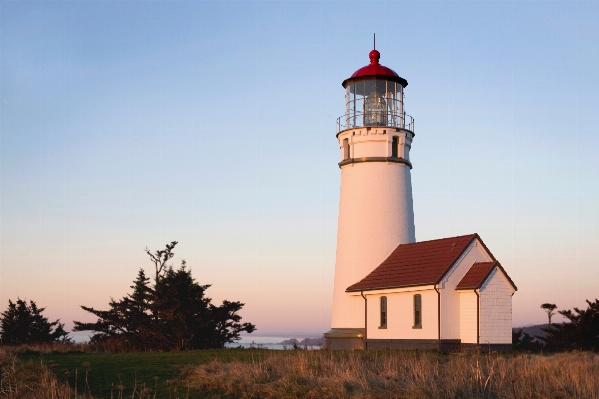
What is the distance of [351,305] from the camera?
3184 cm

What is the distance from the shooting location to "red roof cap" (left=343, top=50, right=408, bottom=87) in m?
32.6

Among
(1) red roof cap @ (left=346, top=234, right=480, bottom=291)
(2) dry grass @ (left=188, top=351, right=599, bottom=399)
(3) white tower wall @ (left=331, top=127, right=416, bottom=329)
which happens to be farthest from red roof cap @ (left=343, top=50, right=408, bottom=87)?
(2) dry grass @ (left=188, top=351, right=599, bottom=399)

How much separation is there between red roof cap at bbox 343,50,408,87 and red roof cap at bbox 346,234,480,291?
758cm

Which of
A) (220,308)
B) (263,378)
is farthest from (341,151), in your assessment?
(263,378)

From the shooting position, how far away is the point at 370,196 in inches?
1258

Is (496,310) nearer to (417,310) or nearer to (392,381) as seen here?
(417,310)

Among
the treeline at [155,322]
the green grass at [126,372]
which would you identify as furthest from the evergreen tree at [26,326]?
the green grass at [126,372]

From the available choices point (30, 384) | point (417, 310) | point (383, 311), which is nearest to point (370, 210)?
point (383, 311)

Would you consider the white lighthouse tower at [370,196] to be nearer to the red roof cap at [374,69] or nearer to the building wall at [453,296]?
the red roof cap at [374,69]

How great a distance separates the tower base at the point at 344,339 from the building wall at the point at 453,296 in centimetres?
453

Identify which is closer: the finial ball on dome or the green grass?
the green grass

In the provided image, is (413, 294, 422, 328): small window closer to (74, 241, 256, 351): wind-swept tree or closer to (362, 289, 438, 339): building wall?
(362, 289, 438, 339): building wall

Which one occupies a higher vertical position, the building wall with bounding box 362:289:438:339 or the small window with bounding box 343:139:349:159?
the small window with bounding box 343:139:349:159

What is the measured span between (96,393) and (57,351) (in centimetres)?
1399
